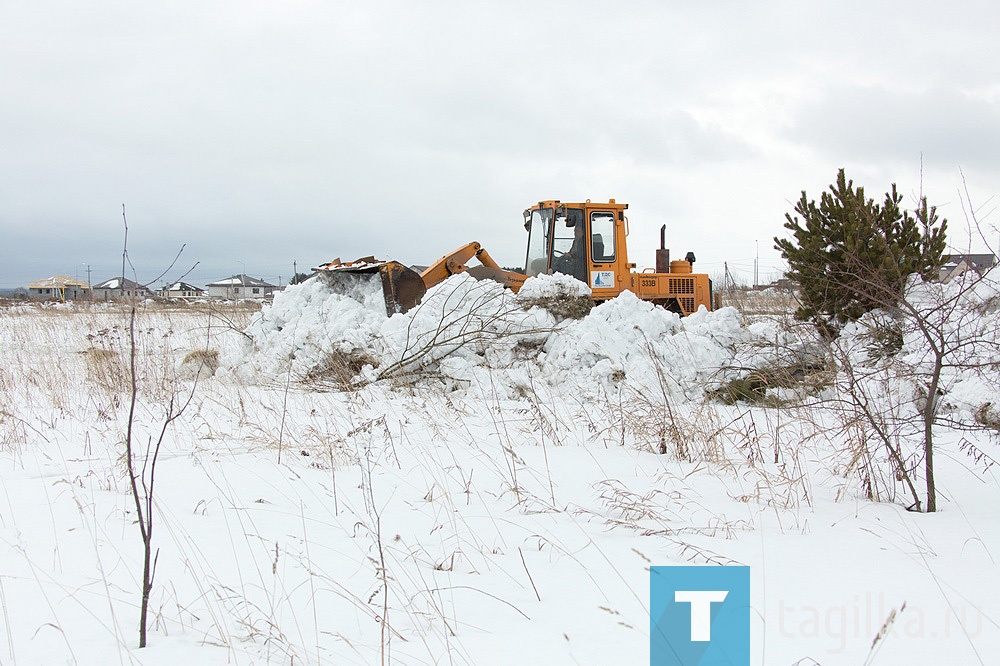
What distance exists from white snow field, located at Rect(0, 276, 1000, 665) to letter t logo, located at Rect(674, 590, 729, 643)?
0.15 m

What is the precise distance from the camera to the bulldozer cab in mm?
11375

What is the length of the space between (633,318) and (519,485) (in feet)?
16.8

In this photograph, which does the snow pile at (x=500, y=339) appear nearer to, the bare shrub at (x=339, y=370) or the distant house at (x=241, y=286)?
the bare shrub at (x=339, y=370)

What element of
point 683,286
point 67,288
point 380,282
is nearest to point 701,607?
point 380,282

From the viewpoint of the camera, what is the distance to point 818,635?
2.23m

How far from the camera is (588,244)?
11.4 meters

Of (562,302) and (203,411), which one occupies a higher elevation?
(562,302)

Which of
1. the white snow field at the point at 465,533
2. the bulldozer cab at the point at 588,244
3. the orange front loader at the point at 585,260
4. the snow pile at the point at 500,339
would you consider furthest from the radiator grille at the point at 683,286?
the white snow field at the point at 465,533

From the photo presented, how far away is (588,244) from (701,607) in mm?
9335

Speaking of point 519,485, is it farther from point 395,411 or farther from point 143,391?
point 143,391

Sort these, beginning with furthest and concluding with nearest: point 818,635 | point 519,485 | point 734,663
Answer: point 519,485, point 818,635, point 734,663

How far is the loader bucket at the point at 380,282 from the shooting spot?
931 cm

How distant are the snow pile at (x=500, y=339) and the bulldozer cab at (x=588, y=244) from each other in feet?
7.03

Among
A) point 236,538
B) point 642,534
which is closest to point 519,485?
point 642,534
